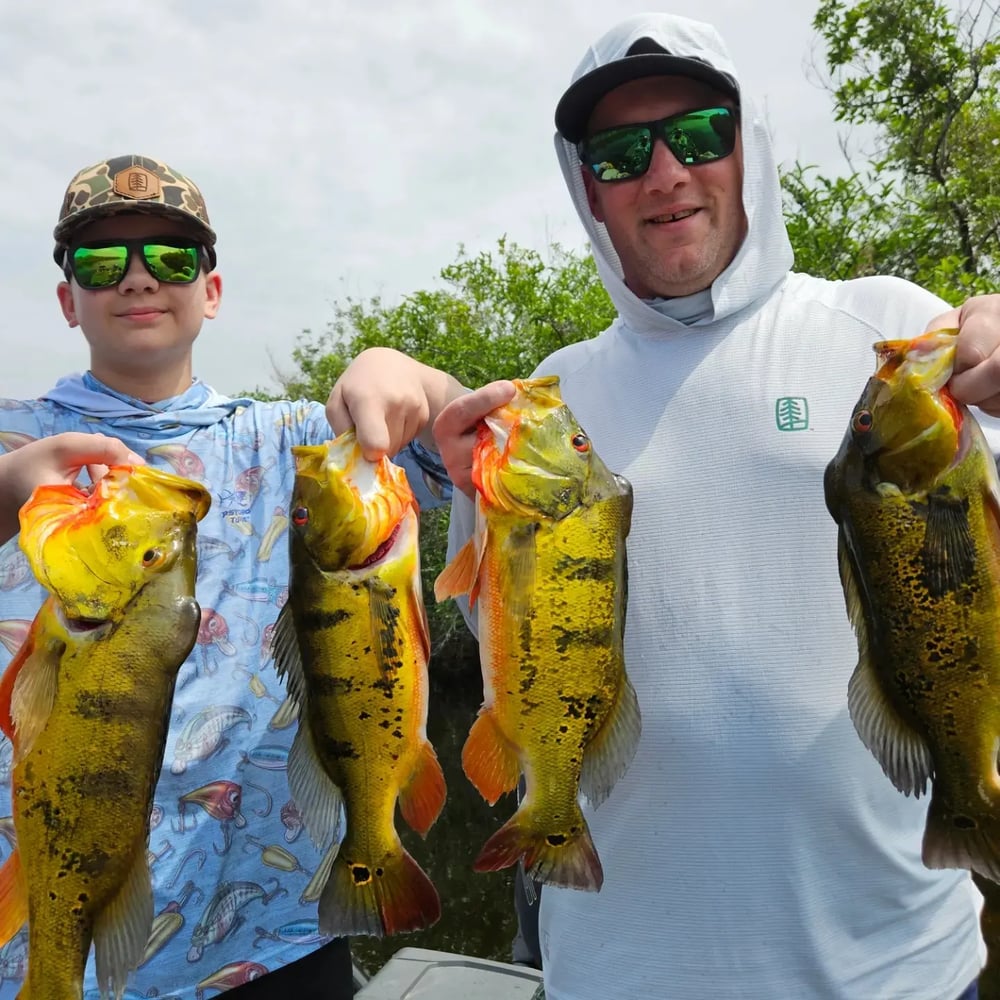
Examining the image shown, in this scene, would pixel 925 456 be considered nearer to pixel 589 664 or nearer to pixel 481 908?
pixel 589 664

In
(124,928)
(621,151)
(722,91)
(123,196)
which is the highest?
(722,91)

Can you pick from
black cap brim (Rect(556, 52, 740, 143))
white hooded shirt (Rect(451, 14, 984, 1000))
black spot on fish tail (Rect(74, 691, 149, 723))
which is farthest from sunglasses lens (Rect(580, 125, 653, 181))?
black spot on fish tail (Rect(74, 691, 149, 723))

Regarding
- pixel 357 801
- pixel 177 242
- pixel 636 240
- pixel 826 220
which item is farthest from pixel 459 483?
pixel 826 220

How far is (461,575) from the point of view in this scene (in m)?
2.29

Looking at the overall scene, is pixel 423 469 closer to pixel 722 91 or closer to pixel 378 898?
pixel 378 898

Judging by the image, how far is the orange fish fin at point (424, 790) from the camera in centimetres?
221

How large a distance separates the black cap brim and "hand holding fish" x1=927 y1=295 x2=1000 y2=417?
54.3 inches

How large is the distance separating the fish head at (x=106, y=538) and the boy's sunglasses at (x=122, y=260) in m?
0.95

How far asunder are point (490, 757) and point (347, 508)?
74 cm

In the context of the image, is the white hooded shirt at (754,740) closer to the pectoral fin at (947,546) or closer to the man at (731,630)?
the man at (731,630)

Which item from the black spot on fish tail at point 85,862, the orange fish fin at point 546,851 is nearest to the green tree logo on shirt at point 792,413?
the orange fish fin at point 546,851

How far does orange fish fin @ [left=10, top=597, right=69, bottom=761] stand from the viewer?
2125 mm

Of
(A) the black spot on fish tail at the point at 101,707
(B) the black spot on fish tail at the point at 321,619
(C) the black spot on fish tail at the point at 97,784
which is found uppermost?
(B) the black spot on fish tail at the point at 321,619

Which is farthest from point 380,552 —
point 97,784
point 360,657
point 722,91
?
point 722,91
